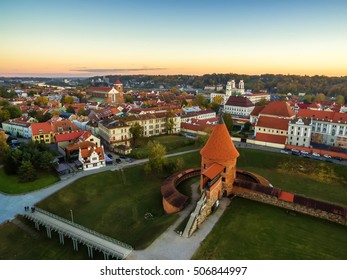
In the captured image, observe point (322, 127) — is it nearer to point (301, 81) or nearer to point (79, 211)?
point (79, 211)

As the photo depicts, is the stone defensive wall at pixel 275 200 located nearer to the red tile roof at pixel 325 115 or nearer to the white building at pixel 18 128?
the red tile roof at pixel 325 115

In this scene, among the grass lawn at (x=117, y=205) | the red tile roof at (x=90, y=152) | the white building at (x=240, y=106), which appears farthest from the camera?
the white building at (x=240, y=106)

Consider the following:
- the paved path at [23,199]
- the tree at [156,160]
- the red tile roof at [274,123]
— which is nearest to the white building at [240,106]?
the red tile roof at [274,123]

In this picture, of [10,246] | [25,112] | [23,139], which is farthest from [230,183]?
[25,112]

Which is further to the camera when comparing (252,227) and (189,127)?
(189,127)

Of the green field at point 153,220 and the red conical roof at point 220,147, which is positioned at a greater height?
the red conical roof at point 220,147

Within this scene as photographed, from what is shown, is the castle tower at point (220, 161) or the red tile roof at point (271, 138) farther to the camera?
the red tile roof at point (271, 138)

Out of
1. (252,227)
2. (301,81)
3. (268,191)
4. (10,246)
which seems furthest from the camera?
(301,81)

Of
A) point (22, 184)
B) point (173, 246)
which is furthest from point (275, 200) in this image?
point (22, 184)
